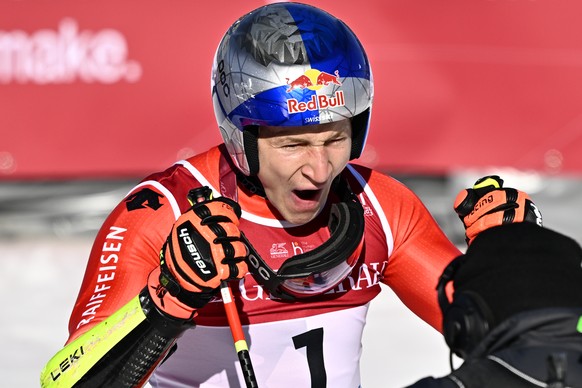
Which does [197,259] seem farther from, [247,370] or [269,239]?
[269,239]

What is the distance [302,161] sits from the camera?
3.41 meters

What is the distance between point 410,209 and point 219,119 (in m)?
0.74

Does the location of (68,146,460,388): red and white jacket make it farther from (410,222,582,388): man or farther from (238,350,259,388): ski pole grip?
(410,222,582,388): man

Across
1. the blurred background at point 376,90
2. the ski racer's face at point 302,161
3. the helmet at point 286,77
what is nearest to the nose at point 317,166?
the ski racer's face at point 302,161

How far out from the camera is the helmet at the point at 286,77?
338cm

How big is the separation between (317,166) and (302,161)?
58 mm

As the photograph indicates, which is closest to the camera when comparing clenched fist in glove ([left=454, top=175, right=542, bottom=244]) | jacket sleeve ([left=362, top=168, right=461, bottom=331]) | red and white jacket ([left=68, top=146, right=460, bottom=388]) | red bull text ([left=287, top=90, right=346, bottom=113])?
red bull text ([left=287, top=90, right=346, bottom=113])

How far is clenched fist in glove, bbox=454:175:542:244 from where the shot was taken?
3.67 m

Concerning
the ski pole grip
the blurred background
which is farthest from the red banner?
the ski pole grip

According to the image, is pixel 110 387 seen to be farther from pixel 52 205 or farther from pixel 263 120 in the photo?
pixel 52 205

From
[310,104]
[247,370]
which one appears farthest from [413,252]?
[247,370]

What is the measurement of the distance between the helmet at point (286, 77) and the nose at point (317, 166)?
0.33 ft

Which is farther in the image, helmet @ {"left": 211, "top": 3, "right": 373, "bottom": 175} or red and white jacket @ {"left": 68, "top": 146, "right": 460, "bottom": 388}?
red and white jacket @ {"left": 68, "top": 146, "right": 460, "bottom": 388}

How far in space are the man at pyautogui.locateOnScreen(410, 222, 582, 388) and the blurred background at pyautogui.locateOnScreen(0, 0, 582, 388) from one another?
18.9ft
